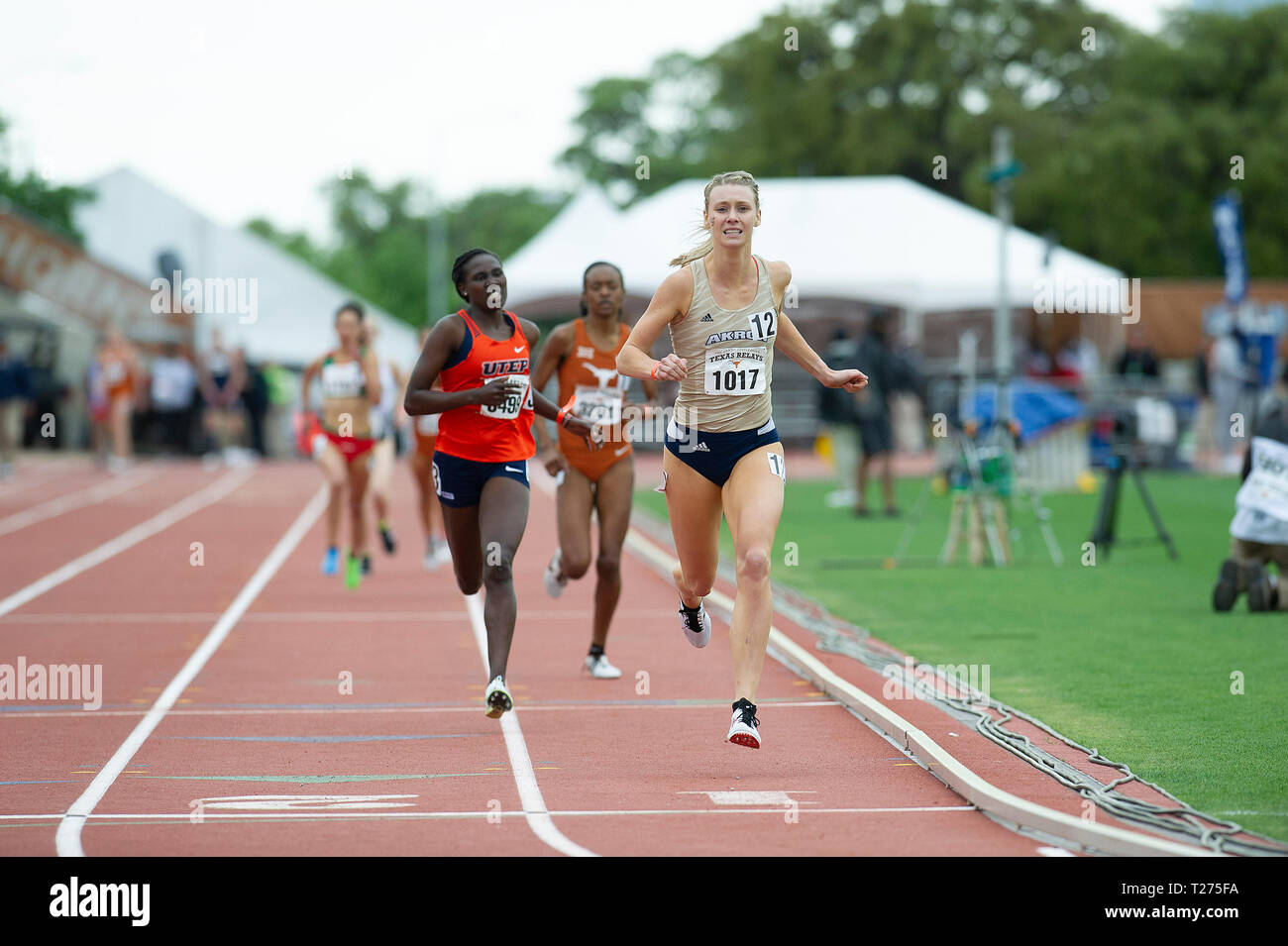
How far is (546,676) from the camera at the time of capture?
10.8 meters

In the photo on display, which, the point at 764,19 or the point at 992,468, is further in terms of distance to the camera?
the point at 764,19

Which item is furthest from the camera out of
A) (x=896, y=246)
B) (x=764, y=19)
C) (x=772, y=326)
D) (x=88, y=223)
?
(x=764, y=19)

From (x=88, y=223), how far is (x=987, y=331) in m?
22.3

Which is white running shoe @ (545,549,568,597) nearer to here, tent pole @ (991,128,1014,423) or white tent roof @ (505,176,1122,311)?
tent pole @ (991,128,1014,423)

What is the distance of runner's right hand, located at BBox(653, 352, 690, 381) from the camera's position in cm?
749

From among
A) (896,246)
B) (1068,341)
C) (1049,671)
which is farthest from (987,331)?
(1049,671)

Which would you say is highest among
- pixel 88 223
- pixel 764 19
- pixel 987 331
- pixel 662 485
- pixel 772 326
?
pixel 764 19

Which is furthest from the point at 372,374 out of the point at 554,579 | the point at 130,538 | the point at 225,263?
the point at 225,263

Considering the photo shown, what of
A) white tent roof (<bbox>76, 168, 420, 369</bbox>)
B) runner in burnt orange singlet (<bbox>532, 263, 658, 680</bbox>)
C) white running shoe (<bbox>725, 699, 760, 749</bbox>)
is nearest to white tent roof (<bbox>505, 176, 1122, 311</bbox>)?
white tent roof (<bbox>76, 168, 420, 369</bbox>)

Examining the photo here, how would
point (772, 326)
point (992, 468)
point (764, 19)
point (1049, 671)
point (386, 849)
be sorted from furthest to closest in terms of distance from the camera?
point (764, 19) < point (992, 468) < point (1049, 671) < point (772, 326) < point (386, 849)

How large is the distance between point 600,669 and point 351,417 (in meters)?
5.59

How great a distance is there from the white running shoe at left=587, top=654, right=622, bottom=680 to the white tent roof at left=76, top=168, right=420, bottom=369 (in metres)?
30.0

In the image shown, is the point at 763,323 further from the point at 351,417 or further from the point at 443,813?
the point at 351,417
